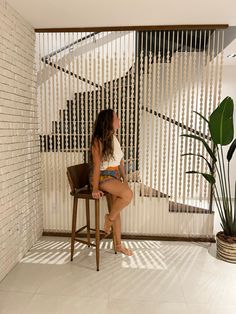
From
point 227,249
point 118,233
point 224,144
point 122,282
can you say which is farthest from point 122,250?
point 224,144

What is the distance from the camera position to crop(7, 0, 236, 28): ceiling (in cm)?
239

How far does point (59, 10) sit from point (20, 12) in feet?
1.27

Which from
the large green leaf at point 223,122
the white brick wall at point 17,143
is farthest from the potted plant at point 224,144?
the white brick wall at point 17,143

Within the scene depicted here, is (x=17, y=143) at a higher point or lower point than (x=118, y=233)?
higher

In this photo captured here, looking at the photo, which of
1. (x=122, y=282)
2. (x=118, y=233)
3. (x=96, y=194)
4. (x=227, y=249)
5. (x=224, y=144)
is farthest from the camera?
(x=118, y=233)

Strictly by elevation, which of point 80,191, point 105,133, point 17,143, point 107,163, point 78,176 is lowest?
point 80,191

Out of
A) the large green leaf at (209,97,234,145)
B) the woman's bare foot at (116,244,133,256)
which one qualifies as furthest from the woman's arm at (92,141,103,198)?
the large green leaf at (209,97,234,145)

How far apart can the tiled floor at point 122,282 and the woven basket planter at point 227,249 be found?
0.07m

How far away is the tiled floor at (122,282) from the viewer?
83.7 inches

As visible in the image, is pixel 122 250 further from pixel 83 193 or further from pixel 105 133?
pixel 105 133

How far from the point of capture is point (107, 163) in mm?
2719

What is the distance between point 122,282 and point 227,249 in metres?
1.11

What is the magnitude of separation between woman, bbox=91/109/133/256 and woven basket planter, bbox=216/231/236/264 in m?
1.05

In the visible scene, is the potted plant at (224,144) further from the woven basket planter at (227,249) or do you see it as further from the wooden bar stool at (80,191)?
the wooden bar stool at (80,191)
